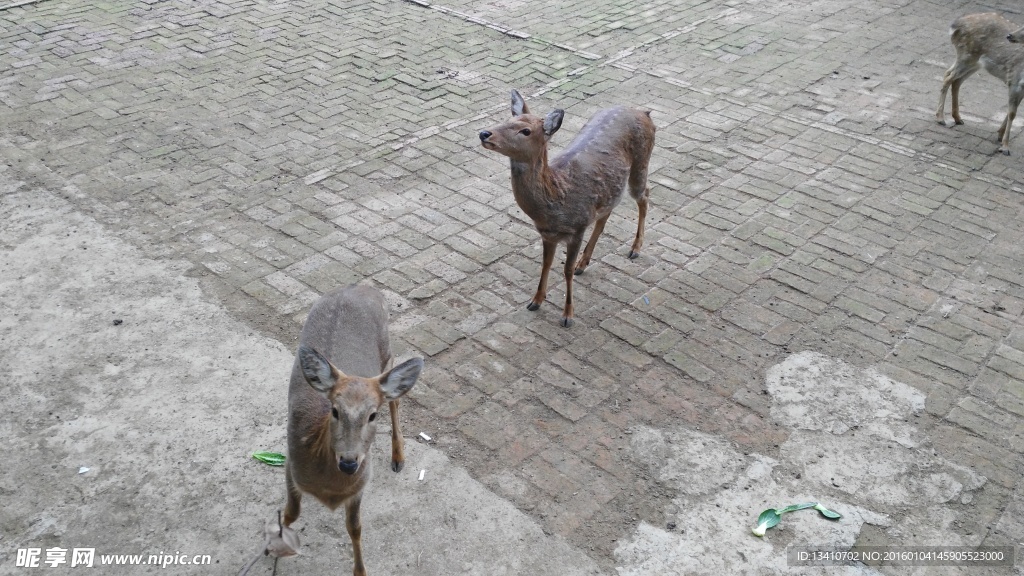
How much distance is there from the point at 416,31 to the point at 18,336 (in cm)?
739

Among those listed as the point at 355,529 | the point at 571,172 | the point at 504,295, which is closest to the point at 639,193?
the point at 571,172

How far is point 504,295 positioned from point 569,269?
689mm

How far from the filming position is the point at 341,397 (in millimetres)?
4223

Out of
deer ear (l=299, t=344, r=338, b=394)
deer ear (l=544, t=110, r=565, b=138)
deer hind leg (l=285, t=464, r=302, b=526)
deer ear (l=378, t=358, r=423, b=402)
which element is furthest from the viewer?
deer ear (l=544, t=110, r=565, b=138)

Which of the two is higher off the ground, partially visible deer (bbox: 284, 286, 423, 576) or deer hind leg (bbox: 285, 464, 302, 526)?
partially visible deer (bbox: 284, 286, 423, 576)

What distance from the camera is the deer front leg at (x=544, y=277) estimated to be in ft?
22.7

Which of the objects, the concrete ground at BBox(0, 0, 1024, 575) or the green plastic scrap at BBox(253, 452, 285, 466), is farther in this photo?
the green plastic scrap at BBox(253, 452, 285, 466)

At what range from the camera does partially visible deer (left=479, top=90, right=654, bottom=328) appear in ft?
21.1

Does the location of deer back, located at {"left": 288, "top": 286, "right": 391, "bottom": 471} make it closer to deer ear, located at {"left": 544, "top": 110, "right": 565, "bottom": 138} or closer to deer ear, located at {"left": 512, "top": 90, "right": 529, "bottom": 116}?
deer ear, located at {"left": 544, "top": 110, "right": 565, "bottom": 138}

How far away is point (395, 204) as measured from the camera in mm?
8438

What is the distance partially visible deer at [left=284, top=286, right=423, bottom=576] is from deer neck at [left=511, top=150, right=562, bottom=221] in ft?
5.52

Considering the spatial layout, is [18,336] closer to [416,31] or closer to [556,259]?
[556,259]

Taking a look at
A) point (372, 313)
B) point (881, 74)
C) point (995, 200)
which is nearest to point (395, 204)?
point (372, 313)

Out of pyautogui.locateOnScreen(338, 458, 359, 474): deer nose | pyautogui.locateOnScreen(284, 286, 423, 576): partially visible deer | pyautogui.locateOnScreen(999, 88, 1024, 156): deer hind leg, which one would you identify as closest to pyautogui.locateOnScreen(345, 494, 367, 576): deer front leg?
pyautogui.locateOnScreen(284, 286, 423, 576): partially visible deer
